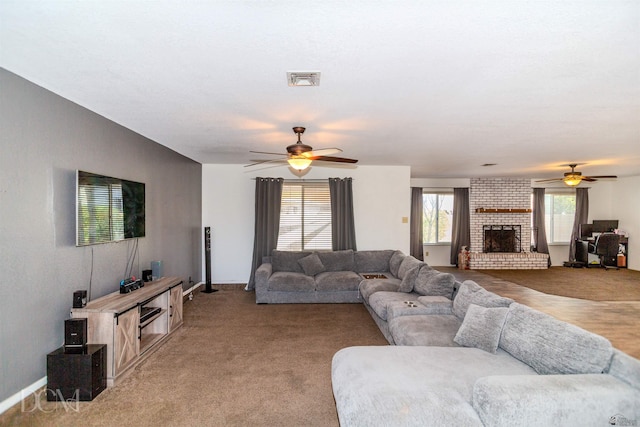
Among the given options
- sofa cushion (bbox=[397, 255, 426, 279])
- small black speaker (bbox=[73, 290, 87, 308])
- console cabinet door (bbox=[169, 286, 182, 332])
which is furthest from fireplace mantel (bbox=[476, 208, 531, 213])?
small black speaker (bbox=[73, 290, 87, 308])

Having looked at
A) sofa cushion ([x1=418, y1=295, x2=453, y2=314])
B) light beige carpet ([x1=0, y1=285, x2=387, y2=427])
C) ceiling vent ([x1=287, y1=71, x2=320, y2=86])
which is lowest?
light beige carpet ([x1=0, y1=285, x2=387, y2=427])

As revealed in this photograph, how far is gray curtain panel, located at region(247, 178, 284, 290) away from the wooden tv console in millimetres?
2633

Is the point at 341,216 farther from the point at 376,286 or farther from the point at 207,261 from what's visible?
the point at 207,261

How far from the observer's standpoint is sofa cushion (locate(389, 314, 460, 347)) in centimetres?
293

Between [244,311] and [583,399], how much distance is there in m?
4.32

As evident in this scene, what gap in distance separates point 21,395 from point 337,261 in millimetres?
4659

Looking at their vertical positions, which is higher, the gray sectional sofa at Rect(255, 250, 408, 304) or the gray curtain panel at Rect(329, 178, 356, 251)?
the gray curtain panel at Rect(329, 178, 356, 251)

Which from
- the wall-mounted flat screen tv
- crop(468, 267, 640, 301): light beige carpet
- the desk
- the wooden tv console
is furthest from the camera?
the desk

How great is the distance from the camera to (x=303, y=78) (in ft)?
8.35

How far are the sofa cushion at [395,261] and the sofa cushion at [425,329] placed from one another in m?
2.37

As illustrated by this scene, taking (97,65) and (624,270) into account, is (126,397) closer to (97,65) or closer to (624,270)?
(97,65)

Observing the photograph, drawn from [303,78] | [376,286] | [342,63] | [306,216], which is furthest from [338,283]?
[342,63]

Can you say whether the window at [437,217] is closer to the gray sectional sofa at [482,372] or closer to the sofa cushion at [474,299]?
the gray sectional sofa at [482,372]

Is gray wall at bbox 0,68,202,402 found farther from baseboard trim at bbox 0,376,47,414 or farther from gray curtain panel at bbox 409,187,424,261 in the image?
gray curtain panel at bbox 409,187,424,261
